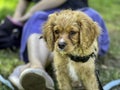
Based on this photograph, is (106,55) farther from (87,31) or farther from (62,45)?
(62,45)

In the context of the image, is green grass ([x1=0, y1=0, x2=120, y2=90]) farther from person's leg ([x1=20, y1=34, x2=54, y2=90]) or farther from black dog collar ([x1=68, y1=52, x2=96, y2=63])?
black dog collar ([x1=68, y1=52, x2=96, y2=63])

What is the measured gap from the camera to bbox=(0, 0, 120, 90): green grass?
5.04 meters

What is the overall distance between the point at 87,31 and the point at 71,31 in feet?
0.44

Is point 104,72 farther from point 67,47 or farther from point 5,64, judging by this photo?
point 67,47

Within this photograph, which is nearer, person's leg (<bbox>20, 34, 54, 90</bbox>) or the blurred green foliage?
person's leg (<bbox>20, 34, 54, 90</bbox>)

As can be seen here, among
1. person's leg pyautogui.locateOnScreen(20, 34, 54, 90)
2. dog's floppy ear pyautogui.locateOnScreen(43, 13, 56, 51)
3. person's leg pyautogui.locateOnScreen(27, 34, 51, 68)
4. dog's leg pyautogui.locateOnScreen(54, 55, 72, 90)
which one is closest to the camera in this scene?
dog's floppy ear pyautogui.locateOnScreen(43, 13, 56, 51)

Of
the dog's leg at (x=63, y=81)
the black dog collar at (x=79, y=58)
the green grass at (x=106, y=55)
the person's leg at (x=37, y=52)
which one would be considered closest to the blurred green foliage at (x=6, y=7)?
the green grass at (x=106, y=55)

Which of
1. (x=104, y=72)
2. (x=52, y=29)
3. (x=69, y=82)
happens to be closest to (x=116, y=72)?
(x=104, y=72)

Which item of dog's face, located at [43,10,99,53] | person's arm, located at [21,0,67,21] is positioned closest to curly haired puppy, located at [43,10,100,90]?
dog's face, located at [43,10,99,53]

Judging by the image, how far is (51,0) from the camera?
202 inches

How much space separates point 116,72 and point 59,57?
3.72ft

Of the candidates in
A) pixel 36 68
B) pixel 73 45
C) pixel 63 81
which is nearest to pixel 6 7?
pixel 36 68

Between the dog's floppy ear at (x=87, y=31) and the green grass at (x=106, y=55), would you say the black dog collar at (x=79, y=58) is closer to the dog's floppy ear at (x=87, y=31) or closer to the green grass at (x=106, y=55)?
the dog's floppy ear at (x=87, y=31)

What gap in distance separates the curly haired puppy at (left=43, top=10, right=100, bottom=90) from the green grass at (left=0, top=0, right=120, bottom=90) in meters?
0.72
